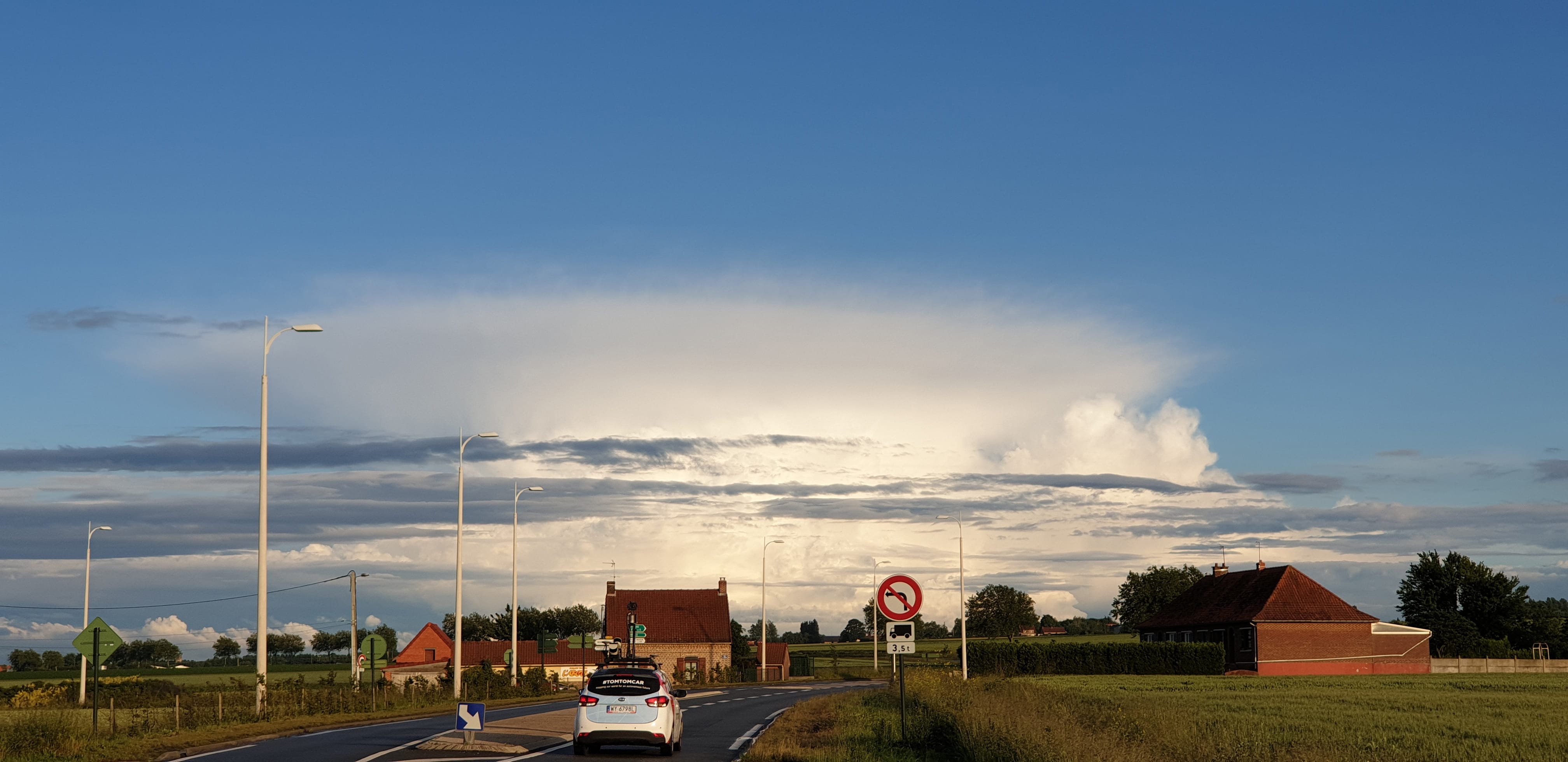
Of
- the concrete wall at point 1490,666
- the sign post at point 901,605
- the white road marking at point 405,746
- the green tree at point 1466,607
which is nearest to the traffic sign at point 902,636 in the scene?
the sign post at point 901,605

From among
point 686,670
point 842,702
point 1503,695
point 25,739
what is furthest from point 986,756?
point 686,670

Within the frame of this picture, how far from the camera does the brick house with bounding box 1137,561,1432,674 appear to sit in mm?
82188

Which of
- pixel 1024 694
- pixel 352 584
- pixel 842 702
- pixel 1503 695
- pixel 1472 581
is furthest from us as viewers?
pixel 1472 581

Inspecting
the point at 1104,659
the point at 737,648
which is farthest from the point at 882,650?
the point at 1104,659

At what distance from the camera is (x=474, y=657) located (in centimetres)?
10319

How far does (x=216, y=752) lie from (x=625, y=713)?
751cm

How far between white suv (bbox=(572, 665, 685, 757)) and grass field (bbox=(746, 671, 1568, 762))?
5.98 ft

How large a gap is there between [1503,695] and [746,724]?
3060cm

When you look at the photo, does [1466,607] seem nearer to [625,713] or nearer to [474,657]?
[474,657]

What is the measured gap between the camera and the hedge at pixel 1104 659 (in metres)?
83.2

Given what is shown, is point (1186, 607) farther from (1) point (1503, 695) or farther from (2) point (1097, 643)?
(1) point (1503, 695)

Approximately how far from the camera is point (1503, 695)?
48.1 metres

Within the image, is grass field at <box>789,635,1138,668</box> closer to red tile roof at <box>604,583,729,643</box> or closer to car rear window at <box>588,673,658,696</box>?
red tile roof at <box>604,583,729,643</box>

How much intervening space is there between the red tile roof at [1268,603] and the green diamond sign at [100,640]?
69.9m
